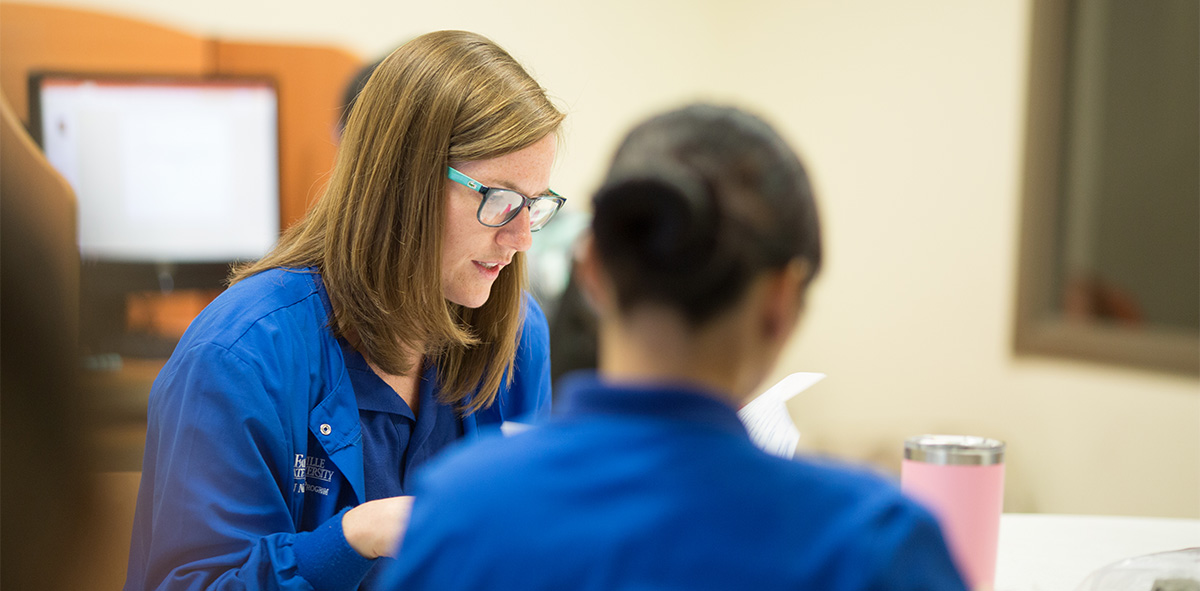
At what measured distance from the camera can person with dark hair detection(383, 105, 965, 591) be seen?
47cm

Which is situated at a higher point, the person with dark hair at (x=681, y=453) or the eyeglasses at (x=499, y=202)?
the eyeglasses at (x=499, y=202)

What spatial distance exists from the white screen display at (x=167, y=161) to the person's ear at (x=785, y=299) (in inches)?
79.1

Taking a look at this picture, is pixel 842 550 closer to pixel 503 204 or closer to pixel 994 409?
pixel 503 204

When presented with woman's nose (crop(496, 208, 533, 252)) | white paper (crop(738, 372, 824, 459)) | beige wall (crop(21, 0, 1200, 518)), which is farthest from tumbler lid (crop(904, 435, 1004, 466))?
beige wall (crop(21, 0, 1200, 518))

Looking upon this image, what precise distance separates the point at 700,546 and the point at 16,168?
2.74 feet

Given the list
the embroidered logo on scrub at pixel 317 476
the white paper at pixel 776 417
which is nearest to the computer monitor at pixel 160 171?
the embroidered logo on scrub at pixel 317 476

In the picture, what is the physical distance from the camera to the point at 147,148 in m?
2.30

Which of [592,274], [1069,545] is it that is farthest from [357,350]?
[1069,545]

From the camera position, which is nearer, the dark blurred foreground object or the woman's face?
the dark blurred foreground object

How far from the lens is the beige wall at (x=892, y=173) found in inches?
98.9


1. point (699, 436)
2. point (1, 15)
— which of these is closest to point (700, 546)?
point (699, 436)

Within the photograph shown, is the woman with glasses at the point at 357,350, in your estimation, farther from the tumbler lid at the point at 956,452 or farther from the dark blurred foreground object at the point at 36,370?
the tumbler lid at the point at 956,452

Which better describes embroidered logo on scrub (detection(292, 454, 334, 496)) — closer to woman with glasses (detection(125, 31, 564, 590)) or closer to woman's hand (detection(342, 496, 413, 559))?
woman with glasses (detection(125, 31, 564, 590))

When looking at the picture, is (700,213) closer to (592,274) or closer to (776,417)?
(592,274)
